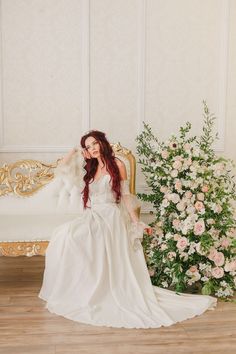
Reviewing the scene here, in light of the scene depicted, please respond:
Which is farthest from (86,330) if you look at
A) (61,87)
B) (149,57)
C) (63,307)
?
(149,57)

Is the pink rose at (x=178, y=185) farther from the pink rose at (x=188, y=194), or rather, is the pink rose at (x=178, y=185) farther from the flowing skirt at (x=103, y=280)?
the flowing skirt at (x=103, y=280)

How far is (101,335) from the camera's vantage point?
3102mm

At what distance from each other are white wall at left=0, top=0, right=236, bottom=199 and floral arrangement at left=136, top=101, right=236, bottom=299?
4.03 ft

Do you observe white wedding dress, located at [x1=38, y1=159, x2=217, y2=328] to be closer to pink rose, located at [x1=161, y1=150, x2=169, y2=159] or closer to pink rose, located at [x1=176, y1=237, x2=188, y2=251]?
pink rose, located at [x1=176, y1=237, x2=188, y2=251]

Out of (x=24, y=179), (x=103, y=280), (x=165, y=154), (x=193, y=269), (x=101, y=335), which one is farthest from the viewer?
(x=24, y=179)

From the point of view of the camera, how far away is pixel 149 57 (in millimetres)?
5215

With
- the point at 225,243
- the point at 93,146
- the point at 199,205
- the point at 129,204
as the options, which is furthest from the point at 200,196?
the point at 93,146

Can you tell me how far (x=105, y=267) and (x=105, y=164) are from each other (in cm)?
79

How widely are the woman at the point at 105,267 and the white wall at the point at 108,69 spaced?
4.22 feet

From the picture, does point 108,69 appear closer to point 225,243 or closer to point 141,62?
point 141,62

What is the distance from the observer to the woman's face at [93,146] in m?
3.94

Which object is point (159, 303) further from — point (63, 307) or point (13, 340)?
point (13, 340)

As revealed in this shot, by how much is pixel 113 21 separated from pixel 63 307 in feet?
9.53

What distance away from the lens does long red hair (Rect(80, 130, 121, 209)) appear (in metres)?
3.89
